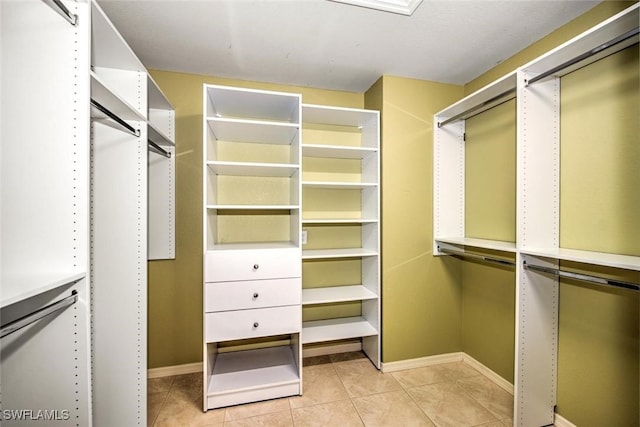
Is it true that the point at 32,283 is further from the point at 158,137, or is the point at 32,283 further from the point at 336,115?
the point at 336,115

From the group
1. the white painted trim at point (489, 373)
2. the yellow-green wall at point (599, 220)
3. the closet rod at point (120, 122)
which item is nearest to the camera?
the closet rod at point (120, 122)

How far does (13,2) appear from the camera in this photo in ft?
2.98

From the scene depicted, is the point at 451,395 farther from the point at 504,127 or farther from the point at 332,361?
the point at 504,127

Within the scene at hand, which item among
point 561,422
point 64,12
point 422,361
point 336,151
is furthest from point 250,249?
point 561,422

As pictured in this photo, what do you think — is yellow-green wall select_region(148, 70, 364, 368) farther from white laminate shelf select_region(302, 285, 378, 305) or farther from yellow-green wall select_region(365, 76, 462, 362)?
yellow-green wall select_region(365, 76, 462, 362)

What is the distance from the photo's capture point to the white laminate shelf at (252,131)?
1.91 metres

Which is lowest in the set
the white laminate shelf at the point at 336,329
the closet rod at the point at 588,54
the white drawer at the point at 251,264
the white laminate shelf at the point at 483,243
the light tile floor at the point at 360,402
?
the light tile floor at the point at 360,402

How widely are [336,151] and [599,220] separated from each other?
1.69 metres

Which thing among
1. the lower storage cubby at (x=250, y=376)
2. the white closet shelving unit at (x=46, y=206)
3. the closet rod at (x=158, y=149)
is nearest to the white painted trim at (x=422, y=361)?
the lower storage cubby at (x=250, y=376)

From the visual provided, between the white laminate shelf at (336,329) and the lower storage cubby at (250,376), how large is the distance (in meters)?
0.18

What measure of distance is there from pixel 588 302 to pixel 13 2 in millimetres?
2861

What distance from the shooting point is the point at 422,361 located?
237cm

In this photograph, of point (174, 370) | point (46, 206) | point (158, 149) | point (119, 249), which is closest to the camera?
point (46, 206)

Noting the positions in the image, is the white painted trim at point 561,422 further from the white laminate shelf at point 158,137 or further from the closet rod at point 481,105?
the white laminate shelf at point 158,137
